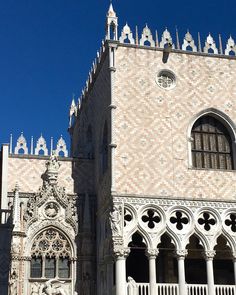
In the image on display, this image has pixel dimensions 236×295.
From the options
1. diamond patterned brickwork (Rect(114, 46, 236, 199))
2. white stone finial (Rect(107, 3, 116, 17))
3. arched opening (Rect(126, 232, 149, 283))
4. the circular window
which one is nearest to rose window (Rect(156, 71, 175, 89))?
the circular window

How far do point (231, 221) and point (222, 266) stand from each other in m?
2.43

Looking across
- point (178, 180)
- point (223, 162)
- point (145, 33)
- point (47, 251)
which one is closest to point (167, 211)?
point (178, 180)

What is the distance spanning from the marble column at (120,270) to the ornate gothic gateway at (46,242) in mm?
2419

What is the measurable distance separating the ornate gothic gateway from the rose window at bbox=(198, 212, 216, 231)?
167 inches

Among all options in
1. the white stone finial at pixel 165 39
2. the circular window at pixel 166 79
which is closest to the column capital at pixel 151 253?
the circular window at pixel 166 79

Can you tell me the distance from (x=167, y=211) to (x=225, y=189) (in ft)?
7.23

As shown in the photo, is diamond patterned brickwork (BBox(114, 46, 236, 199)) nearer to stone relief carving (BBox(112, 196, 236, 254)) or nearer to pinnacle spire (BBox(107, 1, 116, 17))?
stone relief carving (BBox(112, 196, 236, 254))

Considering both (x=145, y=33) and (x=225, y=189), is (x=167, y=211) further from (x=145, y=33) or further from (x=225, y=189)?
(x=145, y=33)

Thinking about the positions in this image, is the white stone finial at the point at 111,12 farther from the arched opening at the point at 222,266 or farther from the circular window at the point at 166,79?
the arched opening at the point at 222,266

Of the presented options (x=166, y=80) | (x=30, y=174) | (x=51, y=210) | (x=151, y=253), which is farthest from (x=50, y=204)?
(x=166, y=80)

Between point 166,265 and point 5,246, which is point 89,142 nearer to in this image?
point 5,246

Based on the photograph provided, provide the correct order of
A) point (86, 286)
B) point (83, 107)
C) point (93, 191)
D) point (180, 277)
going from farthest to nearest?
point (83, 107), point (93, 191), point (86, 286), point (180, 277)

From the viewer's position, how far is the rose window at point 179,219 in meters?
19.7

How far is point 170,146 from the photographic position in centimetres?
2033
